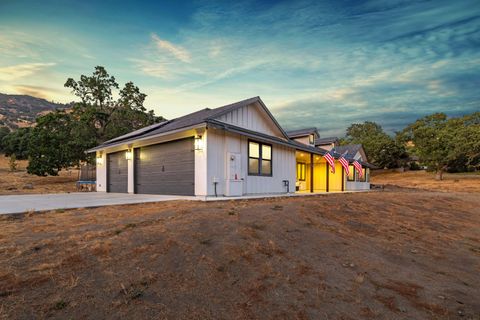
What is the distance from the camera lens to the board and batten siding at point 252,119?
11225mm

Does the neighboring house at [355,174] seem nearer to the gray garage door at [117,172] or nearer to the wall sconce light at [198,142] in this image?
the wall sconce light at [198,142]

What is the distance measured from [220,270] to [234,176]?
7.03 m

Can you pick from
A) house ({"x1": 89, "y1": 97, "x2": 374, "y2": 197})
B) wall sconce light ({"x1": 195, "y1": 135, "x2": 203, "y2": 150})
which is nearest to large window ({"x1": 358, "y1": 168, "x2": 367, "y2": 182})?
house ({"x1": 89, "y1": 97, "x2": 374, "y2": 197})

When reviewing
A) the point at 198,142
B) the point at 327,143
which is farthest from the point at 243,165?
the point at 327,143

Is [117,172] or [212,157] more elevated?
[212,157]

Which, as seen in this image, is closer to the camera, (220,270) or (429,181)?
(220,270)

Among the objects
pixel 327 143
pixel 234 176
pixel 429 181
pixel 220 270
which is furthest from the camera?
pixel 429 181

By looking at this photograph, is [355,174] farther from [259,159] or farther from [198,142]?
[198,142]

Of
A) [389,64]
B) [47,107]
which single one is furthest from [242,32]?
[47,107]

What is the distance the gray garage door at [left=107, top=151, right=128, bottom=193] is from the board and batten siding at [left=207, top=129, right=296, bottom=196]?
24.7 ft

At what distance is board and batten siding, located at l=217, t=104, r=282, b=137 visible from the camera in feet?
36.8

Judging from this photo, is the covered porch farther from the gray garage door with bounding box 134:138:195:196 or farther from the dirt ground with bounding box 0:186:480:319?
the dirt ground with bounding box 0:186:480:319

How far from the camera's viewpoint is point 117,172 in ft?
50.7

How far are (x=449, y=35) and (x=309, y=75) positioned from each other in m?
9.26
